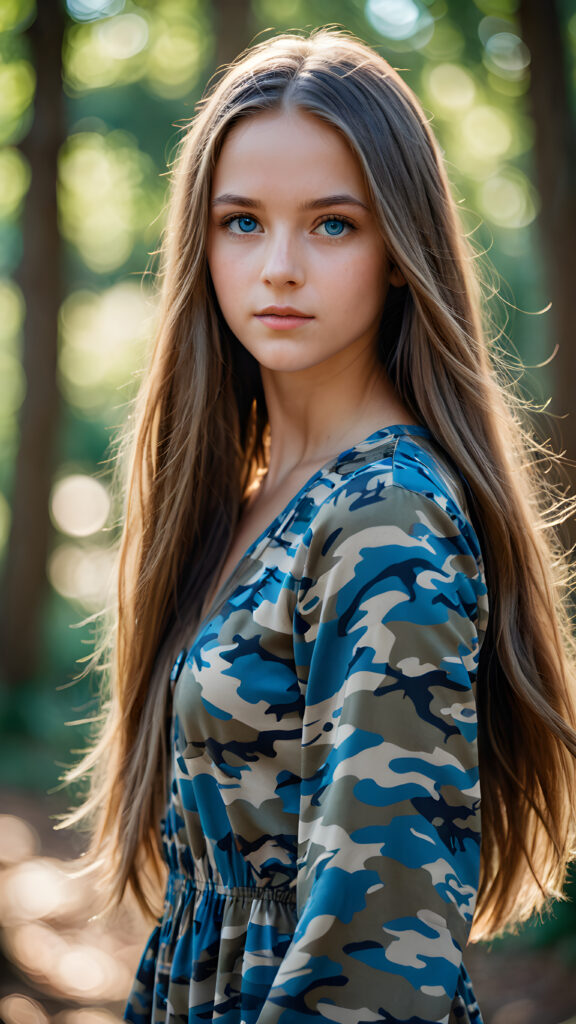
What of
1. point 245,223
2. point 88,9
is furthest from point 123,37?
point 245,223

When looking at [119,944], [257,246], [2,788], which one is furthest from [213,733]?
[2,788]

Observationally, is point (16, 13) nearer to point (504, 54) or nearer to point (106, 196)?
point (106, 196)

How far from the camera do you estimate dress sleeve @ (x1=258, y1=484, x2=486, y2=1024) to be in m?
1.12

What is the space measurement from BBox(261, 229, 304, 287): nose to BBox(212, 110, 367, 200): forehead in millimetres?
72

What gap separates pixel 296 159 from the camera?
1.47 metres

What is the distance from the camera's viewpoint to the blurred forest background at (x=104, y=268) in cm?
436

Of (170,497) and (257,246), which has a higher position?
(257,246)

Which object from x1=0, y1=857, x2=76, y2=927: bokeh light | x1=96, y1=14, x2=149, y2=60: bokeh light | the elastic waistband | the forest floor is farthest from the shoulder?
x1=96, y1=14, x2=149, y2=60: bokeh light

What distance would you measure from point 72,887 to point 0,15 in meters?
7.34

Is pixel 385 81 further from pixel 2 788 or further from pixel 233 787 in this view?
pixel 2 788

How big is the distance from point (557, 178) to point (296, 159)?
3471 millimetres

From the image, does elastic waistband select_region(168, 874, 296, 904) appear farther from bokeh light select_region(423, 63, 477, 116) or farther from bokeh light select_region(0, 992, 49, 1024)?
bokeh light select_region(423, 63, 477, 116)

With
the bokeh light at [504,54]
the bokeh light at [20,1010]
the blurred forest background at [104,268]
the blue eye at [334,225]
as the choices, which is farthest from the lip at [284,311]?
the bokeh light at [504,54]

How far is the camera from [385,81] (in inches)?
62.0
